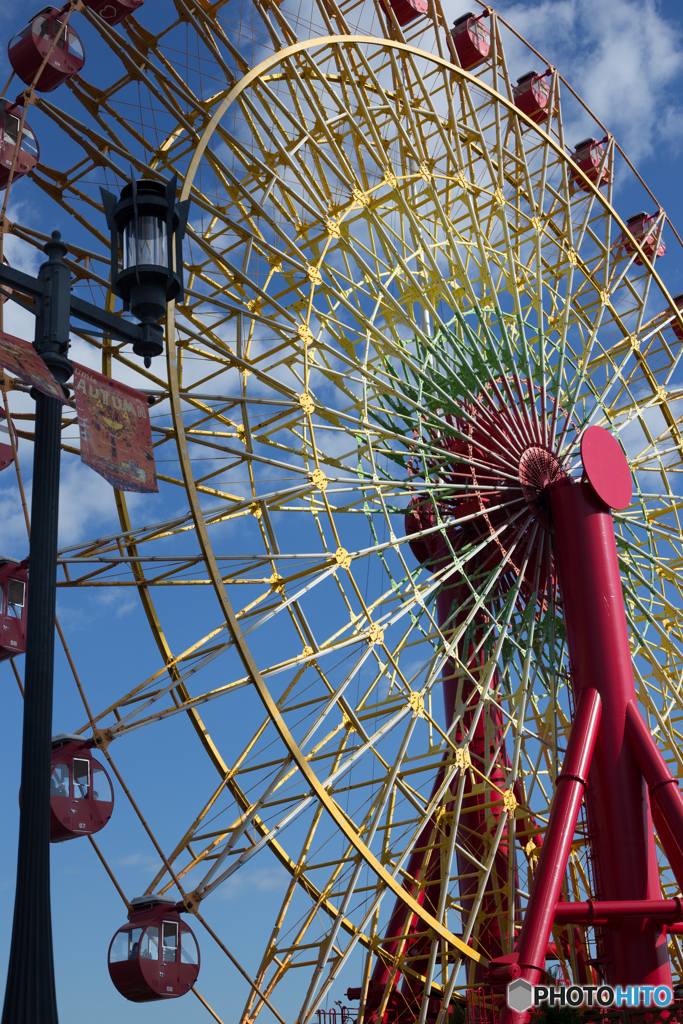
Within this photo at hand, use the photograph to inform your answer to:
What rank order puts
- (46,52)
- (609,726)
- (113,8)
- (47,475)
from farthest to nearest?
(113,8) < (609,726) < (46,52) < (47,475)

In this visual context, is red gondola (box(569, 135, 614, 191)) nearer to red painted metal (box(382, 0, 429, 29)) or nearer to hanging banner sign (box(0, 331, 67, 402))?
red painted metal (box(382, 0, 429, 29))

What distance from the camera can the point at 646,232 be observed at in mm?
25703

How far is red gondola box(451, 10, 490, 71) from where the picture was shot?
878 inches

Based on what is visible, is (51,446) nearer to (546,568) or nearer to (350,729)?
(350,729)

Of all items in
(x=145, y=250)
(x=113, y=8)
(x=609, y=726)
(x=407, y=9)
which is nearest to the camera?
(x=145, y=250)

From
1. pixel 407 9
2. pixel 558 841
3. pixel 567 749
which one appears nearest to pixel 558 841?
pixel 558 841

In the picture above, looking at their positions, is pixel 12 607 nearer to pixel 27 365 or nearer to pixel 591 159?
pixel 27 365

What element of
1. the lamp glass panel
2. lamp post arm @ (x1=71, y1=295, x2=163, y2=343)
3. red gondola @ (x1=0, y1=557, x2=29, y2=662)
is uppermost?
red gondola @ (x1=0, y1=557, x2=29, y2=662)

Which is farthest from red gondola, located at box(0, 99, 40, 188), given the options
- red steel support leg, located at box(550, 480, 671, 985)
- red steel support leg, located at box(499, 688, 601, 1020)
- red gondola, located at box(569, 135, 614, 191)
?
red gondola, located at box(569, 135, 614, 191)

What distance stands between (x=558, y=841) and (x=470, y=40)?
1591 cm

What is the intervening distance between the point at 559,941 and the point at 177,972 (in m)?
6.85

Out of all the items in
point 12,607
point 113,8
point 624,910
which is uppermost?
point 113,8

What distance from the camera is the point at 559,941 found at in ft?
55.9

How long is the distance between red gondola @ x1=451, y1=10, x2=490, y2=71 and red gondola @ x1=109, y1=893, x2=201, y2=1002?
17209 mm
